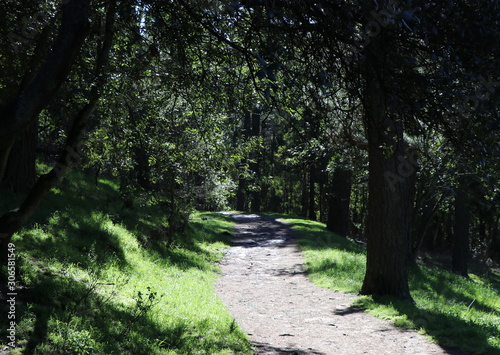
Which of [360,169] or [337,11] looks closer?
[337,11]

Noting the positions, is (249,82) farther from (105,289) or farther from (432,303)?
(432,303)

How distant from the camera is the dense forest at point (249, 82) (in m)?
4.57

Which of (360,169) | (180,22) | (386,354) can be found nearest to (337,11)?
(180,22)

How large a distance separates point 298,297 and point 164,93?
5.37 meters

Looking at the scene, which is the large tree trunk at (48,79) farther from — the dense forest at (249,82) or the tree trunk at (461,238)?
the tree trunk at (461,238)

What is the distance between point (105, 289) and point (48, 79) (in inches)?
185

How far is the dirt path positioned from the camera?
6598mm

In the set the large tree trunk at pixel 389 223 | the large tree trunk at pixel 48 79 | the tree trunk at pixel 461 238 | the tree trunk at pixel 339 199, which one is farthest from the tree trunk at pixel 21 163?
the tree trunk at pixel 461 238

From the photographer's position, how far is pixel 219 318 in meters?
7.19

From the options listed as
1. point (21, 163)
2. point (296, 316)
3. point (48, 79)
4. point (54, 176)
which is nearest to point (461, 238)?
point (296, 316)

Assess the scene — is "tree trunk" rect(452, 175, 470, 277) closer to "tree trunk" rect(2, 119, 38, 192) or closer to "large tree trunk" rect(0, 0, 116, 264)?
"tree trunk" rect(2, 119, 38, 192)

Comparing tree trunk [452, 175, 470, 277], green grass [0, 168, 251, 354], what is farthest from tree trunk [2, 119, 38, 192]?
tree trunk [452, 175, 470, 277]

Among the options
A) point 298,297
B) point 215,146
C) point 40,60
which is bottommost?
point 298,297

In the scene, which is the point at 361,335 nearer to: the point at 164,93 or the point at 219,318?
the point at 219,318
